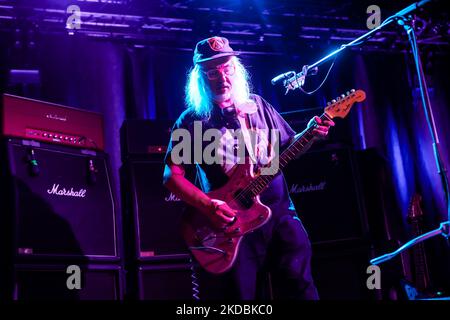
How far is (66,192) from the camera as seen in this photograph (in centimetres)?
416

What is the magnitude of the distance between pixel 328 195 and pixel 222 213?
1.73 m

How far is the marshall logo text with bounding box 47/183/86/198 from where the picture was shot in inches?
161

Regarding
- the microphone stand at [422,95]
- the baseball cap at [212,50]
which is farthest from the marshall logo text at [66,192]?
the microphone stand at [422,95]

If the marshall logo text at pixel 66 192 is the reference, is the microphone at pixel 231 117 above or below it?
above

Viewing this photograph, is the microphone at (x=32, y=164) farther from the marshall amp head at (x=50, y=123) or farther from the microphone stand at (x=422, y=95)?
the microphone stand at (x=422, y=95)

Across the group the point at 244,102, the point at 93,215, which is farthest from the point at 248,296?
the point at 93,215

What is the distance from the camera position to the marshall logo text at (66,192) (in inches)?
161

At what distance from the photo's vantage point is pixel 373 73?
6.24m

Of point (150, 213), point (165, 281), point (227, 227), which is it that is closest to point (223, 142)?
point (227, 227)

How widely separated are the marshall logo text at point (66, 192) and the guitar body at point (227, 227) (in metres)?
1.25

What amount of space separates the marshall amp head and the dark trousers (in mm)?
1844

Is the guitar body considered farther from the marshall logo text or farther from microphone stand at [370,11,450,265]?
the marshall logo text

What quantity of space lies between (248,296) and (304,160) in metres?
2.05
